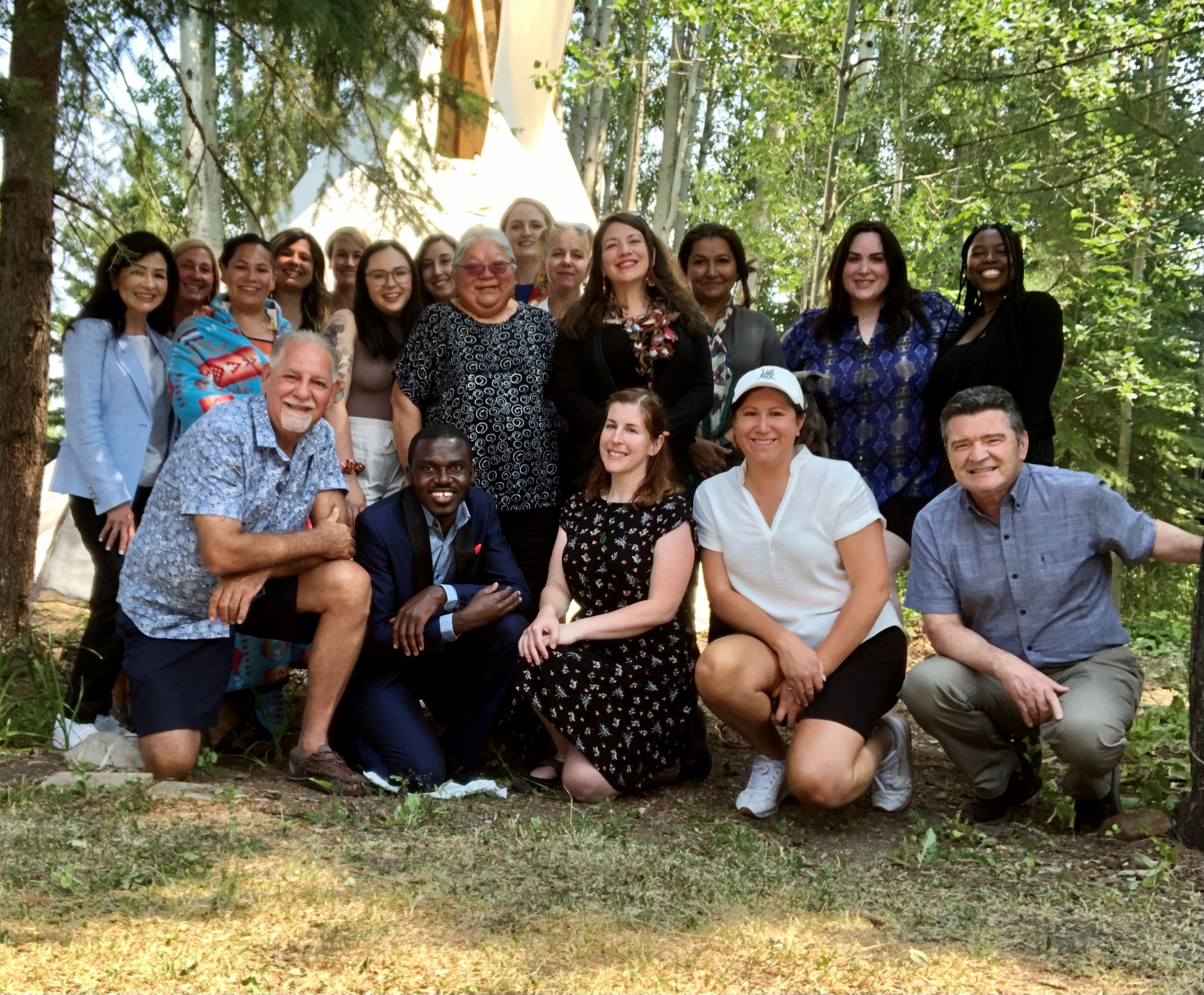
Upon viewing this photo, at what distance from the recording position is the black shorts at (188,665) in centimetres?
414

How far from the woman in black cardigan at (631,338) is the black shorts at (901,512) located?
2.62ft

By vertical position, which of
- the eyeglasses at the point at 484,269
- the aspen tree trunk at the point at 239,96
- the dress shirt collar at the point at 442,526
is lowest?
the dress shirt collar at the point at 442,526

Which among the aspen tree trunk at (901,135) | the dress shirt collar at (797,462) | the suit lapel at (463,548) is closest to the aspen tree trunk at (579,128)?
the aspen tree trunk at (901,135)

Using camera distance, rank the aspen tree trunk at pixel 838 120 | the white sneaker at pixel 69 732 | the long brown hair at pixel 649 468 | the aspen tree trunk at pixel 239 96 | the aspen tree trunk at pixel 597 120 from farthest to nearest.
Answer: the aspen tree trunk at pixel 597 120
the aspen tree trunk at pixel 838 120
the aspen tree trunk at pixel 239 96
the white sneaker at pixel 69 732
the long brown hair at pixel 649 468

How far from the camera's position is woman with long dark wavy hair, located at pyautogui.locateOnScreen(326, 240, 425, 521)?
505 cm

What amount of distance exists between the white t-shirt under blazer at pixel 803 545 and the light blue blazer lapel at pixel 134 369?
235 centimetres

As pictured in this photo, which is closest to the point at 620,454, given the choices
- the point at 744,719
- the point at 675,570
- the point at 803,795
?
the point at 675,570

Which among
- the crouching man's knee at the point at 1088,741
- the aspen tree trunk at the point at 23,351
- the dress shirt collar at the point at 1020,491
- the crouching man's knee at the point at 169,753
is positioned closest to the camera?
the crouching man's knee at the point at 1088,741

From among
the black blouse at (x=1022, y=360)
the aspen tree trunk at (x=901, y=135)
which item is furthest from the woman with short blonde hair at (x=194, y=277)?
the aspen tree trunk at (x=901, y=135)

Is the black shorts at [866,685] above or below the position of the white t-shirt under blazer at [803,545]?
below

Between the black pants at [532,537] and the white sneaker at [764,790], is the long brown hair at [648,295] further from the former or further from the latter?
the white sneaker at [764,790]

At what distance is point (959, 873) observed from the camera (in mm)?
3393

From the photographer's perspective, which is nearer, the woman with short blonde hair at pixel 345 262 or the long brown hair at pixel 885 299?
the long brown hair at pixel 885 299

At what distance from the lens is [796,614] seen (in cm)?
411
